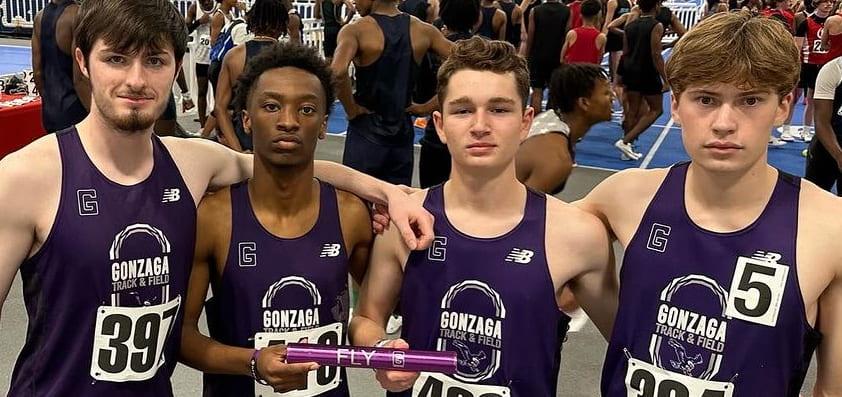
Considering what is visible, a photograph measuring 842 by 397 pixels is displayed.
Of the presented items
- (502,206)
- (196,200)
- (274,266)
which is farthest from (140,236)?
(502,206)

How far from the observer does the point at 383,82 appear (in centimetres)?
502

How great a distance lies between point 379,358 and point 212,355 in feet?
2.09

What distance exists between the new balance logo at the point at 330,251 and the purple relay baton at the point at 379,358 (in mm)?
501

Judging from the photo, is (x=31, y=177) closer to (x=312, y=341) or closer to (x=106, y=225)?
(x=106, y=225)

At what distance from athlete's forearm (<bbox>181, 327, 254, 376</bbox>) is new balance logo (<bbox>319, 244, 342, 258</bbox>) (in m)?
0.33

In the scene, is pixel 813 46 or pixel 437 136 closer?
pixel 437 136

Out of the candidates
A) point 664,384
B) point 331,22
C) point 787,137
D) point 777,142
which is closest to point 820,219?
point 664,384

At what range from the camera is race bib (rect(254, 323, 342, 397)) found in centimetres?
229

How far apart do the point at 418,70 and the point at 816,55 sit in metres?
6.36

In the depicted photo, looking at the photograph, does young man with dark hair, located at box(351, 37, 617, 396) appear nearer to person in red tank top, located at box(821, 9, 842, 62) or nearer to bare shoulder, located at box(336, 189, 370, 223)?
bare shoulder, located at box(336, 189, 370, 223)

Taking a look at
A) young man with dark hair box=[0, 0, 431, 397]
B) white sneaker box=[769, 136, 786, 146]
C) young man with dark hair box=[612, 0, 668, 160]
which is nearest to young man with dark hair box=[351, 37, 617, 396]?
young man with dark hair box=[0, 0, 431, 397]

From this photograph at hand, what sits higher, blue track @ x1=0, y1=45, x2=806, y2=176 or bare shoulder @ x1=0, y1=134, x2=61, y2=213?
bare shoulder @ x1=0, y1=134, x2=61, y2=213

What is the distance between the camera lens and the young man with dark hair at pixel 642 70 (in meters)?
8.59

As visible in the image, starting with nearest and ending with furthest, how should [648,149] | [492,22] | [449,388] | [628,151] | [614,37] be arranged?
[449,388] → [628,151] → [492,22] → [648,149] → [614,37]
